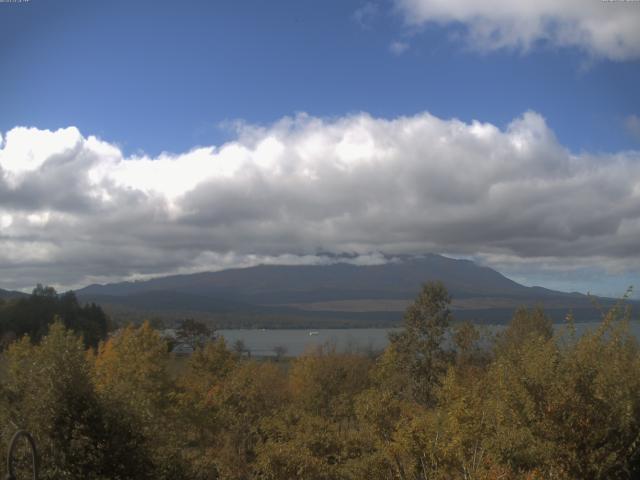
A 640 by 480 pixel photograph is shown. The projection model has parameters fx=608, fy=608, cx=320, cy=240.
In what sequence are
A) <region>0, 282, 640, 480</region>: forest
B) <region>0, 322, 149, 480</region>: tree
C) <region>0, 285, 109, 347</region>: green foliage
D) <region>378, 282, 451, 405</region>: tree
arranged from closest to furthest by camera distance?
<region>0, 282, 640, 480</region>: forest, <region>0, 322, 149, 480</region>: tree, <region>378, 282, 451, 405</region>: tree, <region>0, 285, 109, 347</region>: green foliage

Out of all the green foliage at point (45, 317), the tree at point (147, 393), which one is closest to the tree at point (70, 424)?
the tree at point (147, 393)

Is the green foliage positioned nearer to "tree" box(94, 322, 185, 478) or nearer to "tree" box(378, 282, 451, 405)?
"tree" box(94, 322, 185, 478)

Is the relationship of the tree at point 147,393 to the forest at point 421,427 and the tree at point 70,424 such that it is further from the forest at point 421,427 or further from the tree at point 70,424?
the tree at point 70,424

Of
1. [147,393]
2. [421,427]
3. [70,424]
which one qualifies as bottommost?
[147,393]

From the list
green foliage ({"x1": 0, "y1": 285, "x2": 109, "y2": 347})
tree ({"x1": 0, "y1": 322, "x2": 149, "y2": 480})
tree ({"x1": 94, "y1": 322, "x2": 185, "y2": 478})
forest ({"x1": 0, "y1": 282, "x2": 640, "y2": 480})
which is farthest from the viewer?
green foliage ({"x1": 0, "y1": 285, "x2": 109, "y2": 347})

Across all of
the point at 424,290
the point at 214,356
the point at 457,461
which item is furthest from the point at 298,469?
the point at 214,356

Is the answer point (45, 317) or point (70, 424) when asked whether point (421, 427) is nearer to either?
point (70, 424)

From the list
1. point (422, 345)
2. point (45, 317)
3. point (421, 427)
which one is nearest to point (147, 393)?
point (422, 345)

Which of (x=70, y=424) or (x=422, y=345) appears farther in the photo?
(x=422, y=345)

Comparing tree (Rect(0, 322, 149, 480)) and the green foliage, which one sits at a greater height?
tree (Rect(0, 322, 149, 480))

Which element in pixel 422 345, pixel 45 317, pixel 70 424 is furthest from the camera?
pixel 45 317

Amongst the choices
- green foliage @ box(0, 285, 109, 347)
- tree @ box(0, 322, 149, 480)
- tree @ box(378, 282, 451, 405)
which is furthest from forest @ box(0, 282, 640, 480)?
green foliage @ box(0, 285, 109, 347)

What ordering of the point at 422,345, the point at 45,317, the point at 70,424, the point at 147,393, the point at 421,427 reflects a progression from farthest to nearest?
the point at 45,317 → the point at 422,345 → the point at 147,393 → the point at 421,427 → the point at 70,424

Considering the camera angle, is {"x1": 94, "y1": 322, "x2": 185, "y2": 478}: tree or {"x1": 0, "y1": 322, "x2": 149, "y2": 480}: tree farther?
{"x1": 94, "y1": 322, "x2": 185, "y2": 478}: tree
